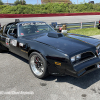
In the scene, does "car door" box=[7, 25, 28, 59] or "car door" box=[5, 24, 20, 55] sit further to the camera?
"car door" box=[5, 24, 20, 55]

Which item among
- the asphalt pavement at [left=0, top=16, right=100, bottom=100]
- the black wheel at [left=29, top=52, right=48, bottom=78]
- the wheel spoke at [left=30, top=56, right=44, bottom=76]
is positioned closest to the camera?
the asphalt pavement at [left=0, top=16, right=100, bottom=100]

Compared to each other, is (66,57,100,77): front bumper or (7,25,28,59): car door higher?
(7,25,28,59): car door

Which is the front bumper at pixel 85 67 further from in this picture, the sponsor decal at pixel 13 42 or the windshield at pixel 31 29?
the sponsor decal at pixel 13 42

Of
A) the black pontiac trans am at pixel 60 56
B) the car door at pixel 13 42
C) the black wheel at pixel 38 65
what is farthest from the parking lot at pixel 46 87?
the car door at pixel 13 42

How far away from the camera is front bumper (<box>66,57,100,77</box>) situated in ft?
8.27

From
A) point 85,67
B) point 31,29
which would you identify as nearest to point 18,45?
point 31,29

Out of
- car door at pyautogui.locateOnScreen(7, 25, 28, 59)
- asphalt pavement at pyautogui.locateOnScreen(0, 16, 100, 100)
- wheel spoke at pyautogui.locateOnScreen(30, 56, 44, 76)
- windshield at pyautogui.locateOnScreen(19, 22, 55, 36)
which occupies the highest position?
windshield at pyautogui.locateOnScreen(19, 22, 55, 36)

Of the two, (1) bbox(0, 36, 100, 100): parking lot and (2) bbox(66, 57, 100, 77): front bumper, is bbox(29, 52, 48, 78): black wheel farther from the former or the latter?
(2) bbox(66, 57, 100, 77): front bumper

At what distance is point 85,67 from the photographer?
2619mm

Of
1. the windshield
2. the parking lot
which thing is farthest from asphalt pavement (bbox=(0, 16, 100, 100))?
the windshield

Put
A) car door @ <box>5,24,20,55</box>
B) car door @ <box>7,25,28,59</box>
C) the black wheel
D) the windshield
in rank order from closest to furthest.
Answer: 1. the black wheel
2. car door @ <box>7,25,28,59</box>
3. car door @ <box>5,24,20,55</box>
4. the windshield

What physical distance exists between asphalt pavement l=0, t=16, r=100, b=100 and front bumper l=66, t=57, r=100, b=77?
0.40m

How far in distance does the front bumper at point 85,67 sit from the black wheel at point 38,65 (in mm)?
638

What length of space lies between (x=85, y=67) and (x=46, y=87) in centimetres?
96
